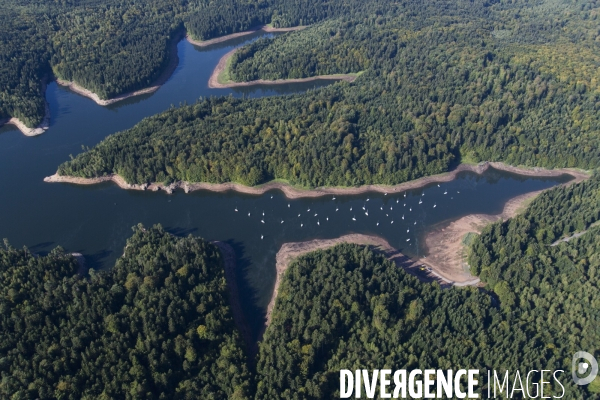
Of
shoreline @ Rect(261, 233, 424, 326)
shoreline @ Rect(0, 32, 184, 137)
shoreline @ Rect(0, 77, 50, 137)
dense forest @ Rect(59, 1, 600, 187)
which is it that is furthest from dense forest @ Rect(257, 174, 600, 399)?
shoreline @ Rect(0, 32, 184, 137)

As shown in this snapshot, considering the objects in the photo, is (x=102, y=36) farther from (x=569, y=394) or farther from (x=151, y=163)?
(x=569, y=394)

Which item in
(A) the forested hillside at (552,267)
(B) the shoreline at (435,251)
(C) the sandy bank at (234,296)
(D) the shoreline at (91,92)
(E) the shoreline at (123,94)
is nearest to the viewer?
(A) the forested hillside at (552,267)

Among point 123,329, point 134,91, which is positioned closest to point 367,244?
point 123,329

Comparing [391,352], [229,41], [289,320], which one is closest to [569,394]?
[391,352]

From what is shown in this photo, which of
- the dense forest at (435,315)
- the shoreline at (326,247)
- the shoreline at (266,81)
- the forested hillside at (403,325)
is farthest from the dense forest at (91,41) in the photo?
the forested hillside at (403,325)

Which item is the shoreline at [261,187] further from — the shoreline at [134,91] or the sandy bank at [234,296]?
the shoreline at [134,91]

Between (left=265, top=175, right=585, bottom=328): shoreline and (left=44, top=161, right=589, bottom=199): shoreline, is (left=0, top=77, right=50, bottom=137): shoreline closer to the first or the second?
(left=44, top=161, right=589, bottom=199): shoreline
